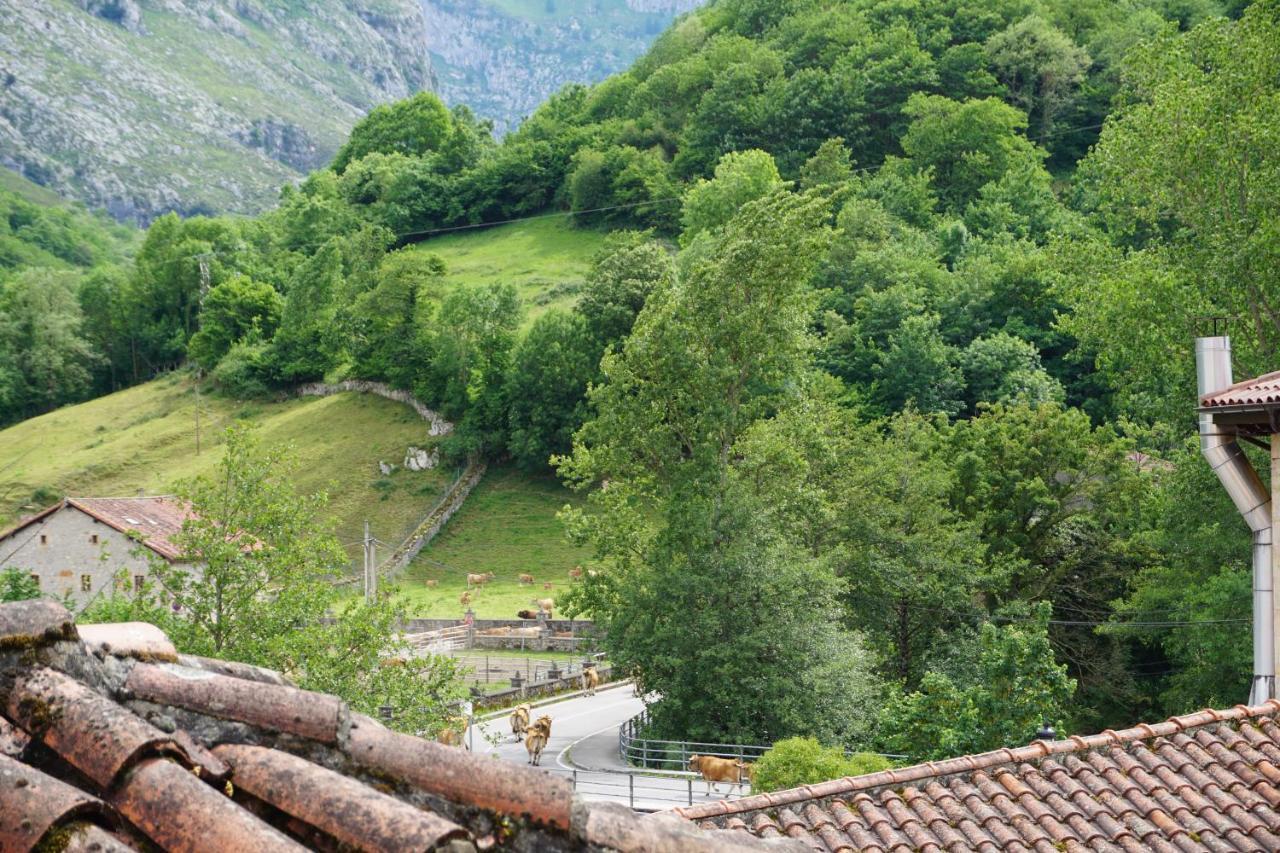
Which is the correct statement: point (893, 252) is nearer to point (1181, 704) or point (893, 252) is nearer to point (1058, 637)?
point (1058, 637)

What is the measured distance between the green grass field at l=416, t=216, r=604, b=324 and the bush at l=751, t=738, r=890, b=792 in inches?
2508

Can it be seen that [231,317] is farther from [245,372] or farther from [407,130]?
[407,130]

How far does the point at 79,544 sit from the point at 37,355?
5890 cm

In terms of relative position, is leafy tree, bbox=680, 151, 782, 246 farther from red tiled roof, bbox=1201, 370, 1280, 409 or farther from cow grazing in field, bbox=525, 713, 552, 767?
red tiled roof, bbox=1201, 370, 1280, 409

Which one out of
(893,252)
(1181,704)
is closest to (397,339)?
(893,252)

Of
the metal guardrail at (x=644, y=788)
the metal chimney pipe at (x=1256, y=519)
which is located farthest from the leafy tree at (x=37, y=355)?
the metal chimney pipe at (x=1256, y=519)

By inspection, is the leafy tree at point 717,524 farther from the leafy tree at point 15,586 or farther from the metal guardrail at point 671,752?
the leafy tree at point 15,586

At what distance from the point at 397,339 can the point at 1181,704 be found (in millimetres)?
58185

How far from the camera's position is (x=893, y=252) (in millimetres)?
72062

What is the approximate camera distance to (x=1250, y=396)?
15.0m

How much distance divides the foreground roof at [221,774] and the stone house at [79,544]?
145 feet

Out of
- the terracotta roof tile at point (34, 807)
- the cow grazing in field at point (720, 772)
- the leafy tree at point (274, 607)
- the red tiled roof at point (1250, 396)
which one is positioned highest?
the red tiled roof at point (1250, 396)

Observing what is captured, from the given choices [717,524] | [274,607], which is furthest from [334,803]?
[717,524]

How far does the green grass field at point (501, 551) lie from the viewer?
2288 inches
